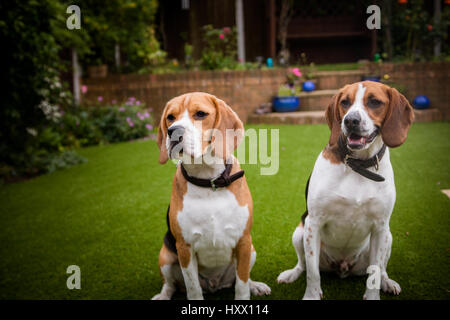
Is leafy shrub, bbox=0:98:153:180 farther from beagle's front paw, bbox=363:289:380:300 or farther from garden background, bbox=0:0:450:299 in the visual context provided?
beagle's front paw, bbox=363:289:380:300

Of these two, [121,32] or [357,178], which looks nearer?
[357,178]

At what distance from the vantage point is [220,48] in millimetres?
12016

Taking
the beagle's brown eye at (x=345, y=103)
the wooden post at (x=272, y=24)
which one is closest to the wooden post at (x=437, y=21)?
the wooden post at (x=272, y=24)

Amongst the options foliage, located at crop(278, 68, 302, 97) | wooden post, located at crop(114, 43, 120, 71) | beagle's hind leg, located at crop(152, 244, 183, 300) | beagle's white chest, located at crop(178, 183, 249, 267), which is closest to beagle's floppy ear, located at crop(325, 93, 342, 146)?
beagle's white chest, located at crop(178, 183, 249, 267)

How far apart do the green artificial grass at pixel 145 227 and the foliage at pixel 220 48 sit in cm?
446

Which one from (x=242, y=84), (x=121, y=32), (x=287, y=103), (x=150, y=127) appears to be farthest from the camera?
(x=121, y=32)

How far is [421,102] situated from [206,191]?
26.8 feet

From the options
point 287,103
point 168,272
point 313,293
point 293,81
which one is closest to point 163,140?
point 168,272

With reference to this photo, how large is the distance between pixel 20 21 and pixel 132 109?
145 inches

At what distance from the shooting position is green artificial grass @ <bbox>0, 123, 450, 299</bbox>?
107 inches

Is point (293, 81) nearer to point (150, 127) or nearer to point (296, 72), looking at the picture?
point (296, 72)

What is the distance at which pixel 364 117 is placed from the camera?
200 cm

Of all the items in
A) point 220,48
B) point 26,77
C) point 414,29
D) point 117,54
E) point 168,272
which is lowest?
point 168,272
